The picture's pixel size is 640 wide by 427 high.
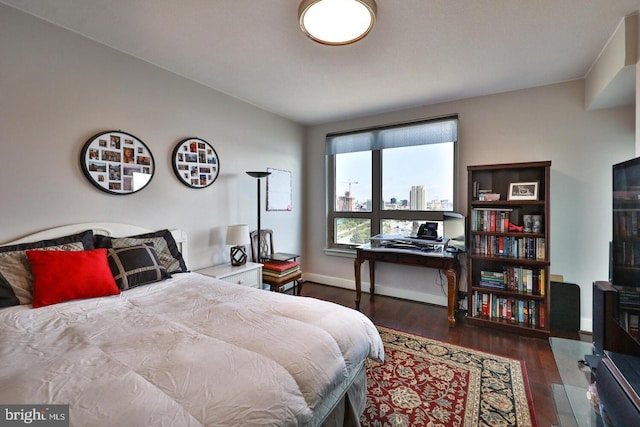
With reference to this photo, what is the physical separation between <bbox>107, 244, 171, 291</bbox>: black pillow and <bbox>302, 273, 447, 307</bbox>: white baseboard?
8.14 feet

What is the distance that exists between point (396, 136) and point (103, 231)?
3.25 m

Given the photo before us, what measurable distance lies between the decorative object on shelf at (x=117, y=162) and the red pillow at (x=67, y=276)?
652 millimetres

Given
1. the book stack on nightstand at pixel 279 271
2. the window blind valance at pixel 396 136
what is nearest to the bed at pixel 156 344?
the book stack on nightstand at pixel 279 271

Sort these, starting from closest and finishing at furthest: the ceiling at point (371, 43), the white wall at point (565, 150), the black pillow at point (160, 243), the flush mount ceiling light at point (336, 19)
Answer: the flush mount ceiling light at point (336, 19)
the ceiling at point (371, 43)
the black pillow at point (160, 243)
the white wall at point (565, 150)

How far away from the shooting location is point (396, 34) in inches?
76.1

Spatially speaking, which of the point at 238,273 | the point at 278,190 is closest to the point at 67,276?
the point at 238,273

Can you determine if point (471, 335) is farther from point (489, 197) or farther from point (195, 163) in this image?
point (195, 163)

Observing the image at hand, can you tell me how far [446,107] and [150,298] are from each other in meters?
3.51

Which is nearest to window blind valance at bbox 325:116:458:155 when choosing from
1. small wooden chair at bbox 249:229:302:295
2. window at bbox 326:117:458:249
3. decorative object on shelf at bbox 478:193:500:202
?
window at bbox 326:117:458:249

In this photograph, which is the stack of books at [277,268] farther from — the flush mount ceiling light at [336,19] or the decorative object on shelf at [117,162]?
the flush mount ceiling light at [336,19]

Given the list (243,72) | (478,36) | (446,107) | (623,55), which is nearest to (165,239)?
(243,72)

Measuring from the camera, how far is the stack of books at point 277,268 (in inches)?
119

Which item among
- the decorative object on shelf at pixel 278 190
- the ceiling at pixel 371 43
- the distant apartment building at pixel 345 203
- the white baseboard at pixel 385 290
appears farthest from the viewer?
the distant apartment building at pixel 345 203

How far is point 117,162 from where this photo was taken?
219 centimetres
